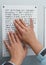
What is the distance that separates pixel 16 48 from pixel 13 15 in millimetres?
158

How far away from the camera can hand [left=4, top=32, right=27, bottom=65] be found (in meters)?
0.75

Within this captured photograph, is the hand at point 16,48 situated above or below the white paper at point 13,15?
below

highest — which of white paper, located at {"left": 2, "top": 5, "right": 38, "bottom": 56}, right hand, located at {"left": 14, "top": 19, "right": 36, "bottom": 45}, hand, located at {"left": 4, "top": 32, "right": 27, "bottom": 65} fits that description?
white paper, located at {"left": 2, "top": 5, "right": 38, "bottom": 56}

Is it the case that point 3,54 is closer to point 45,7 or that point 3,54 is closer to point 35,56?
point 35,56

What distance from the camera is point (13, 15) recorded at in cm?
77

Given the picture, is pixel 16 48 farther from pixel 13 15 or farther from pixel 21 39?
pixel 13 15

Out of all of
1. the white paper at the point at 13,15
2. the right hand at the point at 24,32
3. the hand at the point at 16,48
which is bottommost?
the hand at the point at 16,48

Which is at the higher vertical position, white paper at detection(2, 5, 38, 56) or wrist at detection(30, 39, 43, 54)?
white paper at detection(2, 5, 38, 56)

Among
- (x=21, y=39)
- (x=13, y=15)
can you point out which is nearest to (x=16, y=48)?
(x=21, y=39)

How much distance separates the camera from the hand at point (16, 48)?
29.4 inches

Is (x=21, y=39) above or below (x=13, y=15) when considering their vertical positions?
below

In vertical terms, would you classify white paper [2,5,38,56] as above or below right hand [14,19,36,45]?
above

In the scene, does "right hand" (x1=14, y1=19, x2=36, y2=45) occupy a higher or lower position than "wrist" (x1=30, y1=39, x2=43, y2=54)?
higher

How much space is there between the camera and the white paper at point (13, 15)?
2.50 ft
